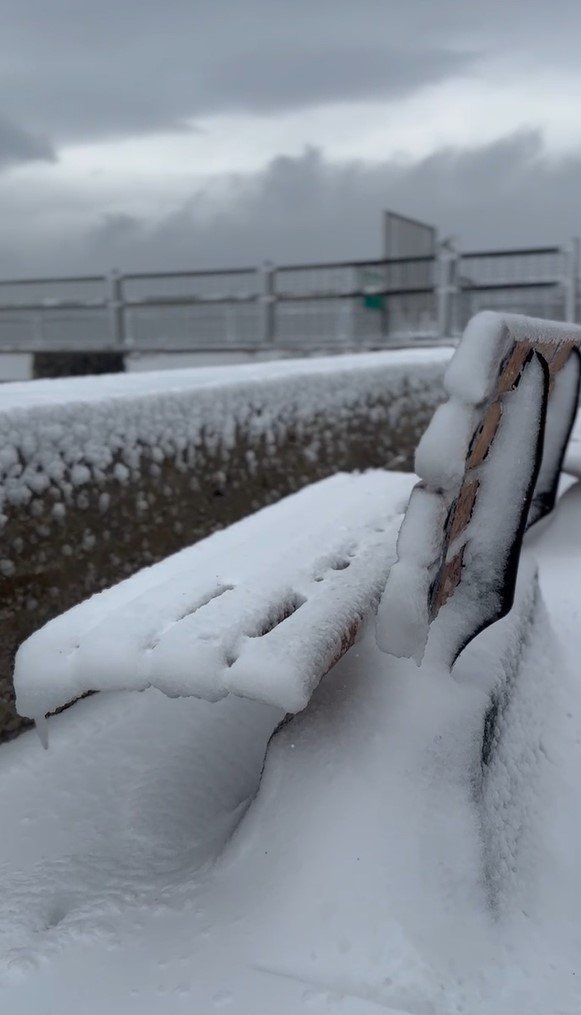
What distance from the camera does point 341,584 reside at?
4.81 ft

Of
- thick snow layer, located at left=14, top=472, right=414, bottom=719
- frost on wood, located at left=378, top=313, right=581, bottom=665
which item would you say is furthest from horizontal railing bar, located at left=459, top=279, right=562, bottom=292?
thick snow layer, located at left=14, top=472, right=414, bottom=719

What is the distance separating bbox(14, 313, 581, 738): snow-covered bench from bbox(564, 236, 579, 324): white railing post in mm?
6280

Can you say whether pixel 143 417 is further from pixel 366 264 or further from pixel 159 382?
pixel 366 264

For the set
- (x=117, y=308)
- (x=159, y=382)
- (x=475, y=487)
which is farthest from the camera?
(x=117, y=308)

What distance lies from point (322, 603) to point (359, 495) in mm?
901

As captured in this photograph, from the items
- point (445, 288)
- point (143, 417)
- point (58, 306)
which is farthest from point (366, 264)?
point (143, 417)

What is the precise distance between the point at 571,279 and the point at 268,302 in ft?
9.27

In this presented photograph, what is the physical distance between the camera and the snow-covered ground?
3.63ft

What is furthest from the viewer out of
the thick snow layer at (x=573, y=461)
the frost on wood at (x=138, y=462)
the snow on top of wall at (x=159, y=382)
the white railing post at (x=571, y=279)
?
the white railing post at (x=571, y=279)

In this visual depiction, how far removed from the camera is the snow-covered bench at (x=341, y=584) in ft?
3.83

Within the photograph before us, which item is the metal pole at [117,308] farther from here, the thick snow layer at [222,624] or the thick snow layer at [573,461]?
the thick snow layer at [222,624]

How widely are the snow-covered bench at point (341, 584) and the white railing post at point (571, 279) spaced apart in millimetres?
6280

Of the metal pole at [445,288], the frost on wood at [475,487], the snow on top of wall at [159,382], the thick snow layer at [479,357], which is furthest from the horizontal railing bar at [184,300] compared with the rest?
the thick snow layer at [479,357]

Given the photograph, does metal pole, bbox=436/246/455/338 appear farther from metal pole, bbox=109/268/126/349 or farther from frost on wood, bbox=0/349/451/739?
frost on wood, bbox=0/349/451/739
